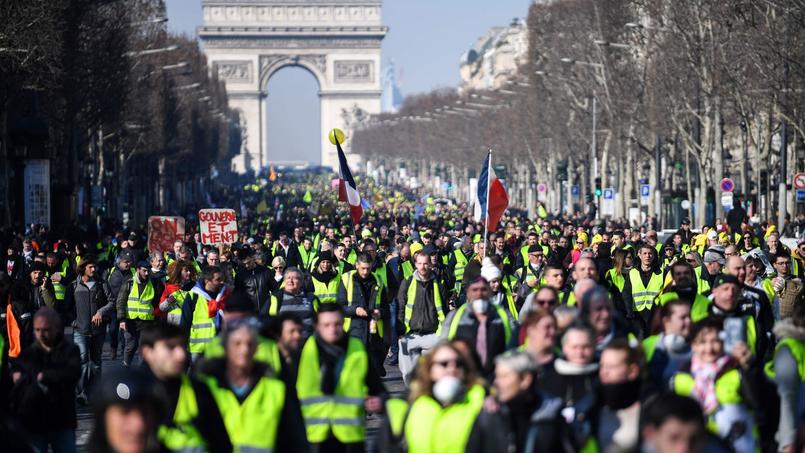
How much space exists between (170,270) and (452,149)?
95.8m

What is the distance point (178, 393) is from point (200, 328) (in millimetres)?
5157

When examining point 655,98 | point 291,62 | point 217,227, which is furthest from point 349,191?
point 291,62

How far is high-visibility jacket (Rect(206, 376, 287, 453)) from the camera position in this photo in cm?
843

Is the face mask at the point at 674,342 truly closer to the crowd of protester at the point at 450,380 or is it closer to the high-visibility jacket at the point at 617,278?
the crowd of protester at the point at 450,380

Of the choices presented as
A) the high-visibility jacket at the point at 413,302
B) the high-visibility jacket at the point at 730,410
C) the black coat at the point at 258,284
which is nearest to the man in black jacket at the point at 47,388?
the high-visibility jacket at the point at 730,410

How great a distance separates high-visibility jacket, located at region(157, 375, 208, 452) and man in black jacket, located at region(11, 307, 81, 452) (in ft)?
6.47

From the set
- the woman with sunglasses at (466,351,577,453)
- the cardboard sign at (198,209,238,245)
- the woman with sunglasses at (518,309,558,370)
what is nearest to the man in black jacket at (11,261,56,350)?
the woman with sunglasses at (518,309,558,370)

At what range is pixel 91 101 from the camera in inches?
1967

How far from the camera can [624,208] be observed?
6419 cm

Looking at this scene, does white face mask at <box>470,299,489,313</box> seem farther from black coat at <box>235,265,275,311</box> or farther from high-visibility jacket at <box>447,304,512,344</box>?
black coat at <box>235,265,275,311</box>

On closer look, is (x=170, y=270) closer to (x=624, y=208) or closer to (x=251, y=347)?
(x=251, y=347)

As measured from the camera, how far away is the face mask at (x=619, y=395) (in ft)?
26.8

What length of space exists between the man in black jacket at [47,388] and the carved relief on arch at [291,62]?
163 meters

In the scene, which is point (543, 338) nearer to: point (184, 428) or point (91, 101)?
point (184, 428)
